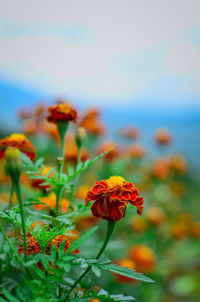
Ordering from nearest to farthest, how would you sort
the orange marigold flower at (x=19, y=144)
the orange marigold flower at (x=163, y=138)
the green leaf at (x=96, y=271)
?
the green leaf at (x=96, y=271) < the orange marigold flower at (x=19, y=144) < the orange marigold flower at (x=163, y=138)

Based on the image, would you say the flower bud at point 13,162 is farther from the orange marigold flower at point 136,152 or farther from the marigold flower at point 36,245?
the orange marigold flower at point 136,152

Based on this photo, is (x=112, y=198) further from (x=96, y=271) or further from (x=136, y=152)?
(x=136, y=152)

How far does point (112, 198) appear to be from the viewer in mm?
411

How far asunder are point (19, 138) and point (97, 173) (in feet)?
3.46

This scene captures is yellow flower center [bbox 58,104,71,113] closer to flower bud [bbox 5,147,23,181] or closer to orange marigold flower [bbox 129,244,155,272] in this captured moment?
flower bud [bbox 5,147,23,181]

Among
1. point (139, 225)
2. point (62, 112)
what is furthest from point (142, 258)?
point (62, 112)

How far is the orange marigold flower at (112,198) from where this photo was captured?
411 millimetres

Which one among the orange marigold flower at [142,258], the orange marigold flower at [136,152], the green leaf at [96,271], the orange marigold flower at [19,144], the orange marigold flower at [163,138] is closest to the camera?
the green leaf at [96,271]

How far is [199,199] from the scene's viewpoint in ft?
9.63

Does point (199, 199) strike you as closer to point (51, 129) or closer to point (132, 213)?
point (132, 213)

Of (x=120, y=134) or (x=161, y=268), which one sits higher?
(x=120, y=134)

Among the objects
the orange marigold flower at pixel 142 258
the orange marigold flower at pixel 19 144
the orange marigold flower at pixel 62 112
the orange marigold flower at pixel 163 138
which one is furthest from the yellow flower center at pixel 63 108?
the orange marigold flower at pixel 163 138

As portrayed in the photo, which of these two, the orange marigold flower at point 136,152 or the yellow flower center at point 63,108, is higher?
the yellow flower center at point 63,108

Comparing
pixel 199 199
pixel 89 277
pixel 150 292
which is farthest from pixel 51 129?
pixel 199 199
